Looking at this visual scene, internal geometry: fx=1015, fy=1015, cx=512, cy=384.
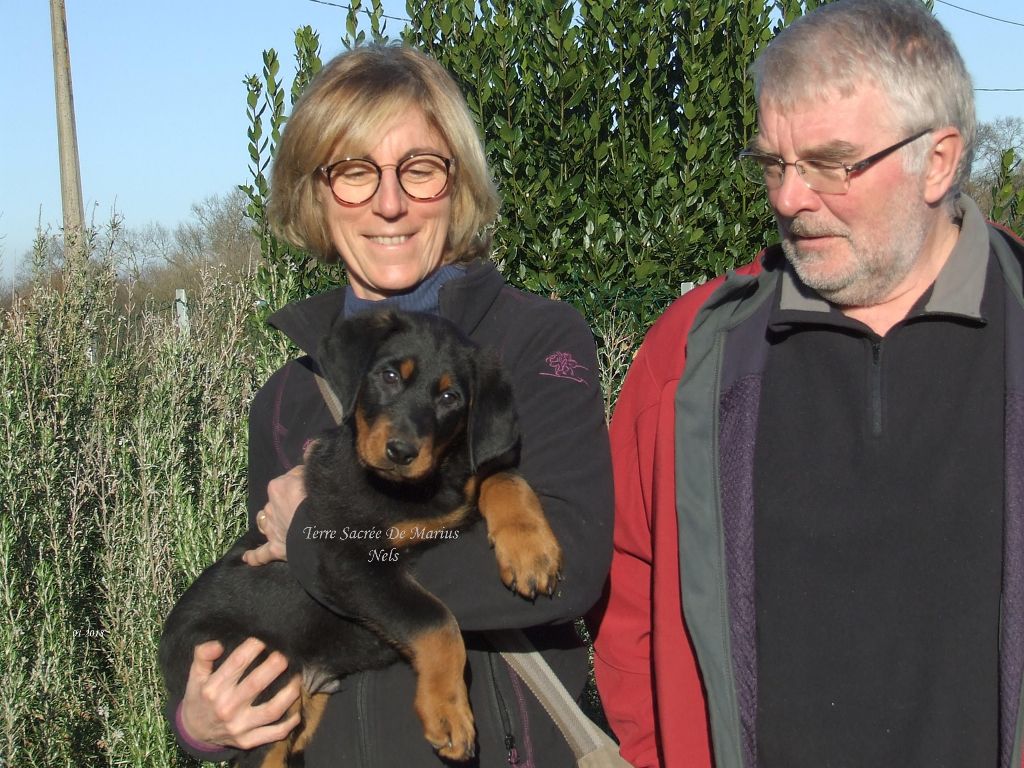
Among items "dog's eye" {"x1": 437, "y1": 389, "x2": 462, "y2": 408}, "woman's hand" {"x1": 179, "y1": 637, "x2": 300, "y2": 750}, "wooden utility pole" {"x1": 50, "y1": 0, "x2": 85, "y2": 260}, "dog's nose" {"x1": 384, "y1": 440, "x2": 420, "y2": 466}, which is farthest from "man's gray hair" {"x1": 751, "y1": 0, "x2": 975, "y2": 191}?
"wooden utility pole" {"x1": 50, "y1": 0, "x2": 85, "y2": 260}

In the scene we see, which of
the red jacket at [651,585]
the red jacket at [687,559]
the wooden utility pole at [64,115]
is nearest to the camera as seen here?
the red jacket at [687,559]

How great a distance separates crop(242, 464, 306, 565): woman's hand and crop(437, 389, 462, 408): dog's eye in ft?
1.23

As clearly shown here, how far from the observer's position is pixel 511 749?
197cm

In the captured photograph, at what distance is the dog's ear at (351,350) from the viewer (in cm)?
233

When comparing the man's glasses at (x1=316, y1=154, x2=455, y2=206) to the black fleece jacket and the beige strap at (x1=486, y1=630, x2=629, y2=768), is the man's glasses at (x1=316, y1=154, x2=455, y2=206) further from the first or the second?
the beige strap at (x1=486, y1=630, x2=629, y2=768)

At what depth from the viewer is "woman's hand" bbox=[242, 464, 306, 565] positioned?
226 cm

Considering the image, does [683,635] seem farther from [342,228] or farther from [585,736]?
[342,228]

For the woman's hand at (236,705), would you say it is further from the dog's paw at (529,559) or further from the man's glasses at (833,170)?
the man's glasses at (833,170)

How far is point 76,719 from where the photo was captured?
12.4ft

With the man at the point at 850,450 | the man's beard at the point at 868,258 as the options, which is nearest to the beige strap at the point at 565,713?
the man at the point at 850,450

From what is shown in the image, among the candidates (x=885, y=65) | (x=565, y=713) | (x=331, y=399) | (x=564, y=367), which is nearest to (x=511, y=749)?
(x=565, y=713)

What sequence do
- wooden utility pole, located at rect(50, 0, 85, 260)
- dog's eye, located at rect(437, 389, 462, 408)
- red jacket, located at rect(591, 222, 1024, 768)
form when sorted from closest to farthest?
red jacket, located at rect(591, 222, 1024, 768), dog's eye, located at rect(437, 389, 462, 408), wooden utility pole, located at rect(50, 0, 85, 260)

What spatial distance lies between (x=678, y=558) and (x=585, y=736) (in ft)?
1.34

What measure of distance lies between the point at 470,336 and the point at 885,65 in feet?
3.44
